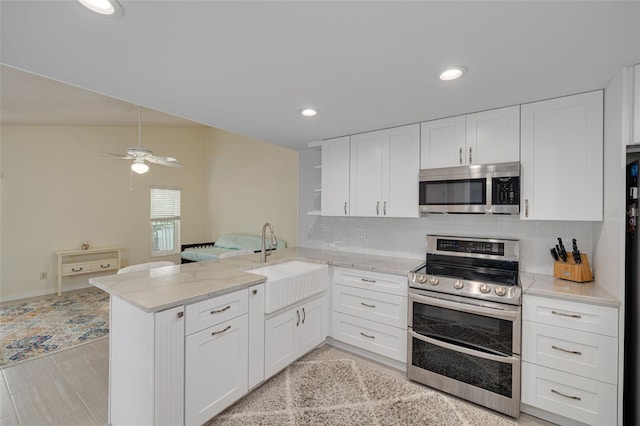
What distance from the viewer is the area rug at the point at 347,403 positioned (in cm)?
196

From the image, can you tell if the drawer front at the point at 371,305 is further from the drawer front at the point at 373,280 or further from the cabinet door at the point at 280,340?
the cabinet door at the point at 280,340

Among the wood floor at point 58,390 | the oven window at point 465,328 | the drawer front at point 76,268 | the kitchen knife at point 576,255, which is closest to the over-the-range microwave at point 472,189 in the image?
the kitchen knife at point 576,255

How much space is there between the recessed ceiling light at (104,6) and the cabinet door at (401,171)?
235 cm

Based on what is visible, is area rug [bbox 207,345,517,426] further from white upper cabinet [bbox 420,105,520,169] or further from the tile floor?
white upper cabinet [bbox 420,105,520,169]

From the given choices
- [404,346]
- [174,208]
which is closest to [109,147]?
[174,208]

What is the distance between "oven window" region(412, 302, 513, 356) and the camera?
2018mm

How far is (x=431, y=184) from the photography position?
2.62m

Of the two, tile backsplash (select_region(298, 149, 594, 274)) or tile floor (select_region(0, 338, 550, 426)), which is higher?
tile backsplash (select_region(298, 149, 594, 274))

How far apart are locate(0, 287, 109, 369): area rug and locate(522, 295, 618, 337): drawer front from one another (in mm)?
4309

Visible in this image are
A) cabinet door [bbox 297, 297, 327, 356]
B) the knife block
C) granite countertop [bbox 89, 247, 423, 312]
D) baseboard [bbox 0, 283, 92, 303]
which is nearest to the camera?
granite countertop [bbox 89, 247, 423, 312]

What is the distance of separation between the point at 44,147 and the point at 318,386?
232 inches

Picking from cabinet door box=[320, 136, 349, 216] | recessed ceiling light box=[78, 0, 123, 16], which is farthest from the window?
recessed ceiling light box=[78, 0, 123, 16]

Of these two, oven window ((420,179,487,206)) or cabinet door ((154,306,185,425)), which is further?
oven window ((420,179,487,206))

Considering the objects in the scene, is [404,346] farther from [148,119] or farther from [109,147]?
[109,147]
